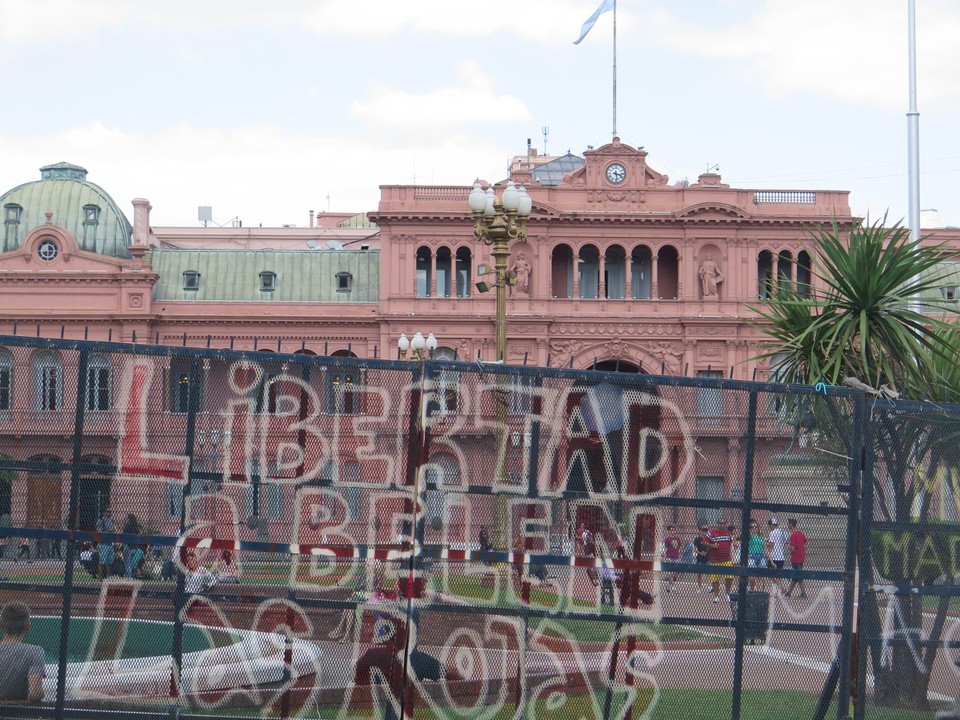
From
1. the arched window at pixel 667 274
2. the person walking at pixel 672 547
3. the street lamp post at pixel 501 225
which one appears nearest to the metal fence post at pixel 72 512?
the person walking at pixel 672 547

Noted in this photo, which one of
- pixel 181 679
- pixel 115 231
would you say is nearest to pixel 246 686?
pixel 181 679

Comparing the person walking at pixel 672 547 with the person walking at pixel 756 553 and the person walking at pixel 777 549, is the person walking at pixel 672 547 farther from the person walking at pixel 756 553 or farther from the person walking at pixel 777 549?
the person walking at pixel 777 549

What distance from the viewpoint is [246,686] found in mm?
10219

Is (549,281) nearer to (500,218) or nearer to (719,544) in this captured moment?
(500,218)

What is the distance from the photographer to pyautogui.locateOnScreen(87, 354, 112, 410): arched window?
977cm

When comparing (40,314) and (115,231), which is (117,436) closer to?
(40,314)

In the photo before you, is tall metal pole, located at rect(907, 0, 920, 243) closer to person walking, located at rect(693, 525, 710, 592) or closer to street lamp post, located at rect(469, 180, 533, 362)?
street lamp post, located at rect(469, 180, 533, 362)

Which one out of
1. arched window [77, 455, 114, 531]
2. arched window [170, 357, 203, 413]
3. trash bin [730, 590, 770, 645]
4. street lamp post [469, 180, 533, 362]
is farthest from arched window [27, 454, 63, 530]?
street lamp post [469, 180, 533, 362]

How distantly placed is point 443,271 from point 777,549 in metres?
47.0

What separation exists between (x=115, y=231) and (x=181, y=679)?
51597 mm

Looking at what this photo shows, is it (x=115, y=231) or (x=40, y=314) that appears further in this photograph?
(x=115, y=231)

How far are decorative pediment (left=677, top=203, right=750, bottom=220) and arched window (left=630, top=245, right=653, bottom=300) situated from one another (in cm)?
281

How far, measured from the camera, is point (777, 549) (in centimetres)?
1034

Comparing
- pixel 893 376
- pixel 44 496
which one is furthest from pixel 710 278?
pixel 44 496
